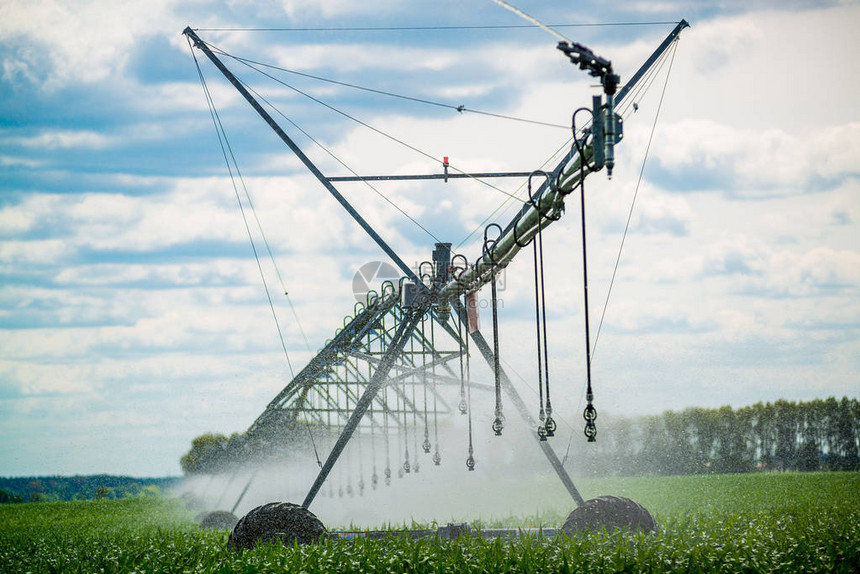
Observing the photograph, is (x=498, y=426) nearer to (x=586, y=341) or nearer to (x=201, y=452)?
(x=586, y=341)

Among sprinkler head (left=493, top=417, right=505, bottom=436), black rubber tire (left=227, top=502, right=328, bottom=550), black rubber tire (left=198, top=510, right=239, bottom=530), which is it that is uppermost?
sprinkler head (left=493, top=417, right=505, bottom=436)

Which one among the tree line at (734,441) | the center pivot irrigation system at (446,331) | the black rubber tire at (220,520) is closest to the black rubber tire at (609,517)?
the center pivot irrigation system at (446,331)

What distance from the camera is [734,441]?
2037 inches

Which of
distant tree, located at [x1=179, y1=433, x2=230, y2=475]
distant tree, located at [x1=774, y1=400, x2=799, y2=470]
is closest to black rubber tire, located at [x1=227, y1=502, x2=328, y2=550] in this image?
distant tree, located at [x1=179, y1=433, x2=230, y2=475]

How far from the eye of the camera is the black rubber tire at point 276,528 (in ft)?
49.3

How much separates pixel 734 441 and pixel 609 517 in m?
39.8

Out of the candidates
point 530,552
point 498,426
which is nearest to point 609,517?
point 498,426

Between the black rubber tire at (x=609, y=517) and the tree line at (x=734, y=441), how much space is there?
3177 centimetres

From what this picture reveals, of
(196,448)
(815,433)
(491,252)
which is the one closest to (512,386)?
(491,252)

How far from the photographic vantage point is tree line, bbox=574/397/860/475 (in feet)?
157

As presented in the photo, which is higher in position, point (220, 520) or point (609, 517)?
point (609, 517)

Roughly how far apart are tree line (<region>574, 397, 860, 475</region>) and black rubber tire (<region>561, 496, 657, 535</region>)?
3177cm

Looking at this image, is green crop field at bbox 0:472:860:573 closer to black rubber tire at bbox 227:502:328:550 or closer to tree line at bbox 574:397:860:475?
black rubber tire at bbox 227:502:328:550

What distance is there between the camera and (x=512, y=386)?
61.8 ft
